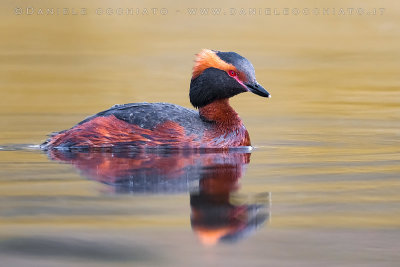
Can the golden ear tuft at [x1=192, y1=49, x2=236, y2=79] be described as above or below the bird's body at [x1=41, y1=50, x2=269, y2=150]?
above

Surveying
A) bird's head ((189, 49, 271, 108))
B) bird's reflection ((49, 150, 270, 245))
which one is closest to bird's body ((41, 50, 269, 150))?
bird's head ((189, 49, 271, 108))

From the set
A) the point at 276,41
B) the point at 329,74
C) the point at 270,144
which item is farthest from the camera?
the point at 276,41

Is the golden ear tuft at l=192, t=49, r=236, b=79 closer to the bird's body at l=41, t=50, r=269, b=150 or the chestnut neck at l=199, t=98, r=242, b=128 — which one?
the bird's body at l=41, t=50, r=269, b=150

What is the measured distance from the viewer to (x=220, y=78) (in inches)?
447

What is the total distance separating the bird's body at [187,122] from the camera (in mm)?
10953

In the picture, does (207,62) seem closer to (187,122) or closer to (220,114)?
(220,114)

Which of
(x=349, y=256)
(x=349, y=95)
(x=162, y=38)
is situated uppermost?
(x=162, y=38)

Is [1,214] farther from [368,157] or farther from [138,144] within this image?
[368,157]

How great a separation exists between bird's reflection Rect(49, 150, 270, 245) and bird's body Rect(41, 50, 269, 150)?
0.22m

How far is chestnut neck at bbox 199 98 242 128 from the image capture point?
11.3 meters

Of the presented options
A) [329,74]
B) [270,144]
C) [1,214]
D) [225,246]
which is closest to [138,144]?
[270,144]

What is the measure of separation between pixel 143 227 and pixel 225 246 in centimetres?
78

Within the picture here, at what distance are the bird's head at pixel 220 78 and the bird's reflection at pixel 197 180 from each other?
798 mm

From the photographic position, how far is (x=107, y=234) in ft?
23.6
